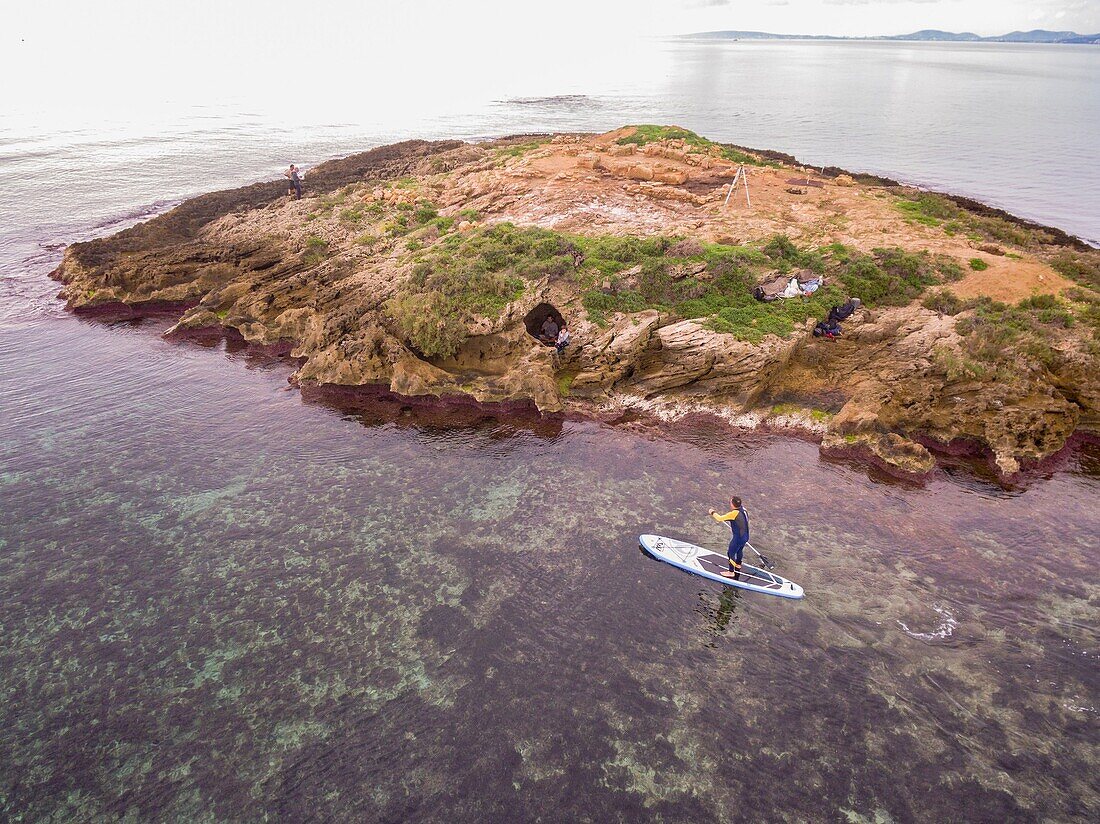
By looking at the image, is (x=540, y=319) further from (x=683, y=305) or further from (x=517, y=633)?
(x=517, y=633)

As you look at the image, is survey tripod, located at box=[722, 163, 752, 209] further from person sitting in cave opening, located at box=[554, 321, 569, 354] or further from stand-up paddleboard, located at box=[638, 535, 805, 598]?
stand-up paddleboard, located at box=[638, 535, 805, 598]

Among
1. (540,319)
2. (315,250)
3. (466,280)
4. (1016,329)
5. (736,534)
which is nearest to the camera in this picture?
(736,534)

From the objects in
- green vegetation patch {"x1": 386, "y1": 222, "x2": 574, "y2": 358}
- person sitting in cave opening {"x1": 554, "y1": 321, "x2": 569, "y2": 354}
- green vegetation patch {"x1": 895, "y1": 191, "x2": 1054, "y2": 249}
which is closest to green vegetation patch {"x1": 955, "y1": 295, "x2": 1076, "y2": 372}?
green vegetation patch {"x1": 895, "y1": 191, "x2": 1054, "y2": 249}

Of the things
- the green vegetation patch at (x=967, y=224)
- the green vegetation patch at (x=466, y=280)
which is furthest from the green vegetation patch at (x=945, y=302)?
the green vegetation patch at (x=466, y=280)

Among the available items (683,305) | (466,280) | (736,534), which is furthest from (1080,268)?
(466,280)

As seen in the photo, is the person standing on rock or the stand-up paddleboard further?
the person standing on rock

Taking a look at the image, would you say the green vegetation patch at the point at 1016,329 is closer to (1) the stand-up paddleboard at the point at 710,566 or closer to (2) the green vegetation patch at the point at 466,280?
(1) the stand-up paddleboard at the point at 710,566
